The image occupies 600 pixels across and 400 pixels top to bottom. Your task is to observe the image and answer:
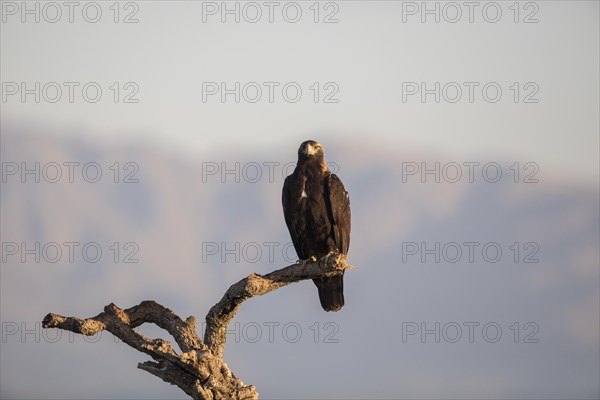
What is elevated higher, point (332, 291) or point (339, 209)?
point (339, 209)

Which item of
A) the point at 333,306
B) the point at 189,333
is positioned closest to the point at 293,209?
the point at 333,306

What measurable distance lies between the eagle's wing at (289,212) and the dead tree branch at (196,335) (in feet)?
3.62

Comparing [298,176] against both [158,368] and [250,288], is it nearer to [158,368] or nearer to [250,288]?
[250,288]

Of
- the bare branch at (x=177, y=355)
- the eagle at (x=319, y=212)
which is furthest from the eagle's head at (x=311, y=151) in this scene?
the bare branch at (x=177, y=355)

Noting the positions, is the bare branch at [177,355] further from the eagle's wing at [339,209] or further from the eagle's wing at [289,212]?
the eagle's wing at [339,209]

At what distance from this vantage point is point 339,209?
9.55 m

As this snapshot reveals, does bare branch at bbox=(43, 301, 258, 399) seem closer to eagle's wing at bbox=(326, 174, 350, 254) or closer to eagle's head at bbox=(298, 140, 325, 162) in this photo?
eagle's wing at bbox=(326, 174, 350, 254)

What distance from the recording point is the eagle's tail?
9539 millimetres

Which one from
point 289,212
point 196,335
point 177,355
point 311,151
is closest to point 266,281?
point 196,335

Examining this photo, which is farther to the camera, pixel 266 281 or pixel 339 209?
pixel 339 209

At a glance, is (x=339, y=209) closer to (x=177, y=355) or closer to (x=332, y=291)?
(x=332, y=291)

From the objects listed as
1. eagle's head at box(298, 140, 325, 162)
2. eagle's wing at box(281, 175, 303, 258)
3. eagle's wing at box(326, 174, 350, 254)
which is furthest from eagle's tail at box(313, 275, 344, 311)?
eagle's head at box(298, 140, 325, 162)

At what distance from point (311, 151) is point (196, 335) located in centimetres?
221

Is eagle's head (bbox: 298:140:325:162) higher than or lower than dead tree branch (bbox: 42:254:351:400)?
higher
